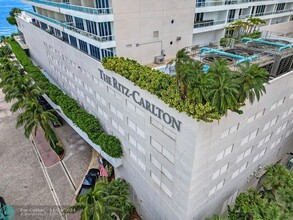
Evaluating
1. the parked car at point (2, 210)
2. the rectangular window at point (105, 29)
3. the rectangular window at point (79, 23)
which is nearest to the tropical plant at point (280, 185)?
the rectangular window at point (105, 29)

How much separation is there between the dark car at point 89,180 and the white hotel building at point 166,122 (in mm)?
2835

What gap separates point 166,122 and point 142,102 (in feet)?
9.25

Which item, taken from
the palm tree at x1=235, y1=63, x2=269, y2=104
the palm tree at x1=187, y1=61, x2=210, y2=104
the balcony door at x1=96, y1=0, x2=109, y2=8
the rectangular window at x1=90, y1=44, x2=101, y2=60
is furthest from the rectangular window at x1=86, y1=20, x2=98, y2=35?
the palm tree at x1=235, y1=63, x2=269, y2=104

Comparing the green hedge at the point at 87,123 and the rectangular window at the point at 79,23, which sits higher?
the rectangular window at the point at 79,23

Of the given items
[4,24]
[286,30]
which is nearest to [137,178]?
[286,30]

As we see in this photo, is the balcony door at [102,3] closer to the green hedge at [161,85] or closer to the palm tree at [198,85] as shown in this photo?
the green hedge at [161,85]

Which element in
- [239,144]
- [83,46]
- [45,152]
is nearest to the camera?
[239,144]

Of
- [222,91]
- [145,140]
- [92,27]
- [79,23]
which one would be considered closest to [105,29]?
[92,27]

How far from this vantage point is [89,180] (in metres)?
26.3

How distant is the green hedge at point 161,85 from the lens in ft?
37.8

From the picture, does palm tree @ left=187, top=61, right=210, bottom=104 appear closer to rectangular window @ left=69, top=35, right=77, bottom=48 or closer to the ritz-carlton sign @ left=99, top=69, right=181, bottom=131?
the ritz-carlton sign @ left=99, top=69, right=181, bottom=131

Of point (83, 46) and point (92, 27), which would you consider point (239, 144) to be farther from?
point (83, 46)

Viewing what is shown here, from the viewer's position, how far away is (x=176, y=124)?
13422mm

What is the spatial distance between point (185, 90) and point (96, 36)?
1443 cm
